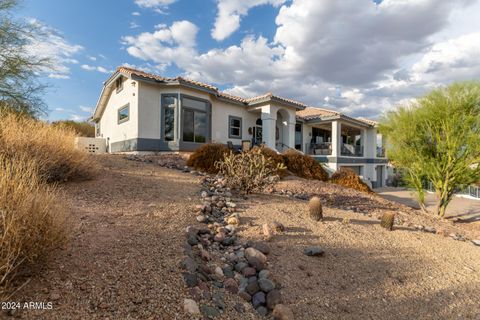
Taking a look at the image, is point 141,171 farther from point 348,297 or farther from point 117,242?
point 348,297

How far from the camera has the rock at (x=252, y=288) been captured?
298 cm

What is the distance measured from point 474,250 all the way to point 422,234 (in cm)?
102

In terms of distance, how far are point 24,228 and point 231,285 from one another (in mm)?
2233

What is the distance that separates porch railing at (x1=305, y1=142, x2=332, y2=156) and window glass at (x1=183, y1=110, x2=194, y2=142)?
1110 cm

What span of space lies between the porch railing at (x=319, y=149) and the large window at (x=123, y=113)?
1437 centimetres

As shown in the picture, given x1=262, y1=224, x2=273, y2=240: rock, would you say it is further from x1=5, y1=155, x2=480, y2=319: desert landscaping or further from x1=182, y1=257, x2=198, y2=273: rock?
x1=182, y1=257, x2=198, y2=273: rock

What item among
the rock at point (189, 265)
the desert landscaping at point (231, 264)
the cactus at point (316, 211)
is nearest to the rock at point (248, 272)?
the desert landscaping at point (231, 264)

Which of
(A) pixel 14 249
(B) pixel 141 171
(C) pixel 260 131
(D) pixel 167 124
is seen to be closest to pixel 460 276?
(A) pixel 14 249

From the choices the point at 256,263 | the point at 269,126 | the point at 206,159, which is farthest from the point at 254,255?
the point at 269,126

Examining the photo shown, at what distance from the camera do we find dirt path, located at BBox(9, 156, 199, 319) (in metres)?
2.12

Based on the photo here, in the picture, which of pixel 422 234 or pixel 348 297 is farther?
pixel 422 234

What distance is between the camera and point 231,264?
3.49m

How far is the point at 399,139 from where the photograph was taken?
1188cm

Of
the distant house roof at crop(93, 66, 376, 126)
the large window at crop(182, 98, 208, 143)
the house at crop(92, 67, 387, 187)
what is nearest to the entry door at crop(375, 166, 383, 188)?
the house at crop(92, 67, 387, 187)
